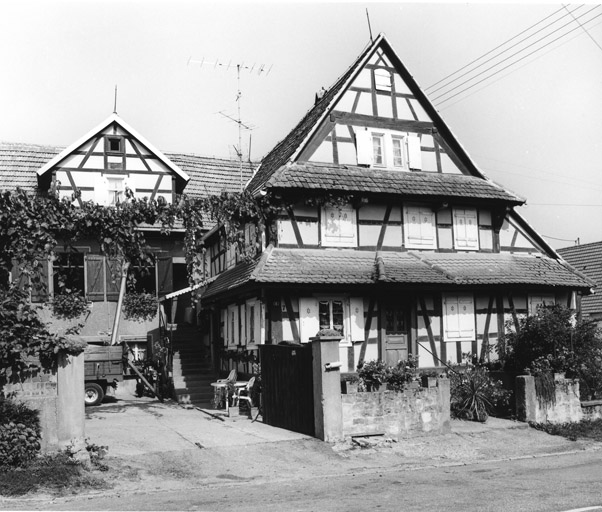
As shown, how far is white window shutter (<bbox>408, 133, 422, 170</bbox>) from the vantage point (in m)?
23.2

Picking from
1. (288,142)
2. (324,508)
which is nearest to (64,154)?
(288,142)

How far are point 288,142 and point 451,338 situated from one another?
903 centimetres

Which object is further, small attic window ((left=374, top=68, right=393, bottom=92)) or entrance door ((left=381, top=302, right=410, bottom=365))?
small attic window ((left=374, top=68, right=393, bottom=92))

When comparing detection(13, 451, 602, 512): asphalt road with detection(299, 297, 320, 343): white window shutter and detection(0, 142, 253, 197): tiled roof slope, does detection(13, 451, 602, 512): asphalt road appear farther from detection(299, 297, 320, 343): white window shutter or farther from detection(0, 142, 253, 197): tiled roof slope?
detection(0, 142, 253, 197): tiled roof slope

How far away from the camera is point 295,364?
53.3ft

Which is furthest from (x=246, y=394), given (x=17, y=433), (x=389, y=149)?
(x=389, y=149)

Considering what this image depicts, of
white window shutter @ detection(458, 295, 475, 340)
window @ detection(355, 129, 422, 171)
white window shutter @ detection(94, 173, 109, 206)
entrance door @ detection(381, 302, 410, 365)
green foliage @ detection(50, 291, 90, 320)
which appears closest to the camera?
entrance door @ detection(381, 302, 410, 365)

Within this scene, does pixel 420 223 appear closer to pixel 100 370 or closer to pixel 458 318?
pixel 458 318

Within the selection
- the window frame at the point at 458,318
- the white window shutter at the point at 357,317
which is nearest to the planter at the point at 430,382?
the white window shutter at the point at 357,317

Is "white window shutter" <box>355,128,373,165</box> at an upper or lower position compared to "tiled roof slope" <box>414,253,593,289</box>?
upper

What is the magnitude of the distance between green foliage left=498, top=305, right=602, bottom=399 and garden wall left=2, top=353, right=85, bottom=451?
459 inches

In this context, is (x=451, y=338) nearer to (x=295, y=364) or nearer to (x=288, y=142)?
(x=295, y=364)

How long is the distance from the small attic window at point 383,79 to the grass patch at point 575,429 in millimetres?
11326

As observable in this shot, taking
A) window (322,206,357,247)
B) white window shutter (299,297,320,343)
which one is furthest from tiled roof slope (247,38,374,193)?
white window shutter (299,297,320,343)
